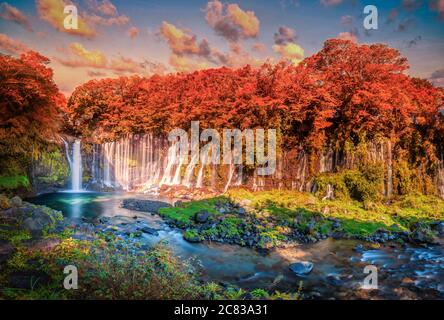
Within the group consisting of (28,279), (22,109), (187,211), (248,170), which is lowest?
(187,211)

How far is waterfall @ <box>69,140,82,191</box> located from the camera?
23561 millimetres

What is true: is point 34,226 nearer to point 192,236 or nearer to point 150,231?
point 150,231

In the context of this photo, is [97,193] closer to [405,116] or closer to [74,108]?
[74,108]

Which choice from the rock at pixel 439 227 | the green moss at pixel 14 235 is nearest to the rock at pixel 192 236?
the green moss at pixel 14 235

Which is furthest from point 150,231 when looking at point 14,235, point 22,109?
point 22,109

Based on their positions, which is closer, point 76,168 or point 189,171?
point 189,171

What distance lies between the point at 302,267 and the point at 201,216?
5.94m

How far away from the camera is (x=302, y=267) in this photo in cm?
904

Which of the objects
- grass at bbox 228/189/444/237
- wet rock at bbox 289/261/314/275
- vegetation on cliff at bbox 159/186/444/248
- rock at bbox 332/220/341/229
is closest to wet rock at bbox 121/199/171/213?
vegetation on cliff at bbox 159/186/444/248

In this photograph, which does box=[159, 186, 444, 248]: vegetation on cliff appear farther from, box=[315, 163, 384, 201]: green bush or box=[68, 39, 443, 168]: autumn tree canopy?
box=[68, 39, 443, 168]: autumn tree canopy

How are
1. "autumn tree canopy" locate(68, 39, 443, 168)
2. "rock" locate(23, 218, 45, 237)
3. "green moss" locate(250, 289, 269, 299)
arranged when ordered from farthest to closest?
1. "autumn tree canopy" locate(68, 39, 443, 168)
2. "rock" locate(23, 218, 45, 237)
3. "green moss" locate(250, 289, 269, 299)

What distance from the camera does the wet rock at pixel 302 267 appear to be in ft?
29.0

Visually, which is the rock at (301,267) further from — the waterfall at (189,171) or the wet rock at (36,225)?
the waterfall at (189,171)

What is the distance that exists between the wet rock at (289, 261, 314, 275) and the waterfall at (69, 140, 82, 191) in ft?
66.2
